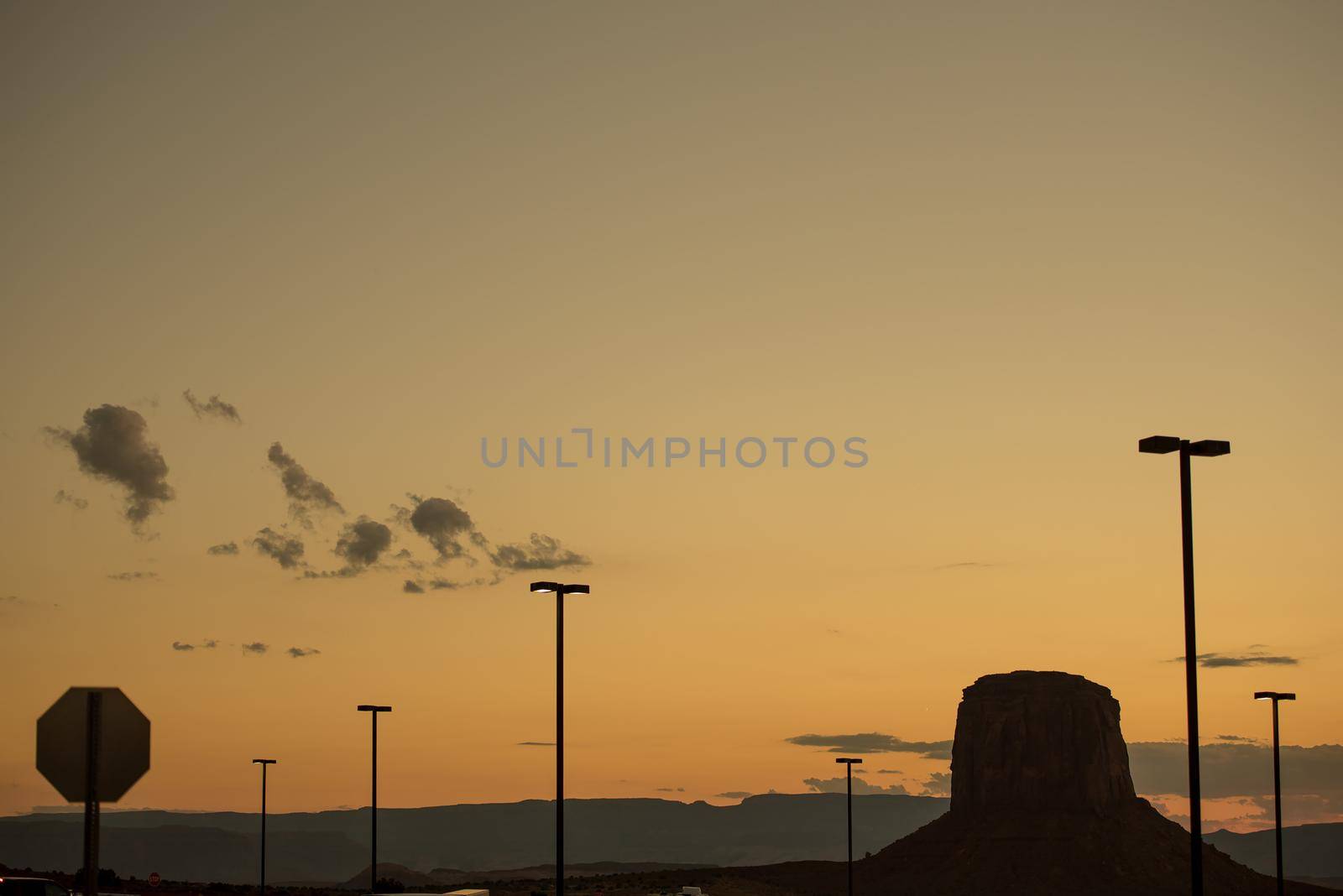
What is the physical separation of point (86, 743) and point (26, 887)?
2609 centimetres

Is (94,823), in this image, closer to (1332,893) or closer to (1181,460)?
(1181,460)

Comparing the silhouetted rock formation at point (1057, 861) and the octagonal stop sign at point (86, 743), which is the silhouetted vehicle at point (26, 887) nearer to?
the octagonal stop sign at point (86, 743)

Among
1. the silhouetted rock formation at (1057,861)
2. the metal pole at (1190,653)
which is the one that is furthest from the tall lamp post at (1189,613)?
the silhouetted rock formation at (1057,861)

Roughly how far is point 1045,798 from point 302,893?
12873cm

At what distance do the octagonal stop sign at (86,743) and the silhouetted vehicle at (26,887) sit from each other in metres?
24.2

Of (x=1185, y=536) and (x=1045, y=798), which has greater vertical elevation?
(x=1185, y=536)

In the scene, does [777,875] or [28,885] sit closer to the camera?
[28,885]

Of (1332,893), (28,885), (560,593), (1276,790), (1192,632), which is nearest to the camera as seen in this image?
(1192,632)

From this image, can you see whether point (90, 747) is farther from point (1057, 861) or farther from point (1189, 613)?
point (1057, 861)

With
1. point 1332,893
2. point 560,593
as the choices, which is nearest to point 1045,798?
point 1332,893

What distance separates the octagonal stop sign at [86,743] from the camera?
12039mm

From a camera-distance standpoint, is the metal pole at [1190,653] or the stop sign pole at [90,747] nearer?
the stop sign pole at [90,747]

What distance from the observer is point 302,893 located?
91500mm

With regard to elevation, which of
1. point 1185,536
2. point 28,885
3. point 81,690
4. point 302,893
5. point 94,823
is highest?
point 1185,536
